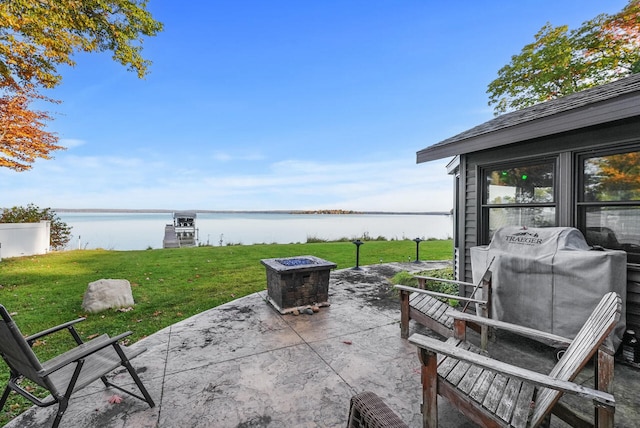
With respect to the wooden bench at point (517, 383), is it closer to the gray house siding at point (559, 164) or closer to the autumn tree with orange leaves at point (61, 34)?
the gray house siding at point (559, 164)

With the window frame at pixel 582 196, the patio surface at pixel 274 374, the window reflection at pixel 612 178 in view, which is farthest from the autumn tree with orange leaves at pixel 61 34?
the window reflection at pixel 612 178

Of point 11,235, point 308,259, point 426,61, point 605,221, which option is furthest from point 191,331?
point 426,61

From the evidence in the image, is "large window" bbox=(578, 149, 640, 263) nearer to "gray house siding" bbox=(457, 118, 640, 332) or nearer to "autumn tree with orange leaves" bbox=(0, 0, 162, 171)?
"gray house siding" bbox=(457, 118, 640, 332)

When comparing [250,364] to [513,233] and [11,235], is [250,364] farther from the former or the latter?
[11,235]

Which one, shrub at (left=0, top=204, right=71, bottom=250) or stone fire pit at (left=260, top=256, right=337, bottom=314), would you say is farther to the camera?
shrub at (left=0, top=204, right=71, bottom=250)

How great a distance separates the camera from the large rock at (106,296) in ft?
14.6

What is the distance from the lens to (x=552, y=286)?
2.93 meters

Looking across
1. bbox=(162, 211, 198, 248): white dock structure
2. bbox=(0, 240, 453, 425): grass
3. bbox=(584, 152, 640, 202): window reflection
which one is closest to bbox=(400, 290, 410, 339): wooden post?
bbox=(584, 152, 640, 202): window reflection

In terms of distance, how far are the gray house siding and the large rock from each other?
5.67m

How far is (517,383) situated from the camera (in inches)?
72.0

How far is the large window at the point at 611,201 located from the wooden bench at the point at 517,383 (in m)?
1.67

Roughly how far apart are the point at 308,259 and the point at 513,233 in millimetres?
3035

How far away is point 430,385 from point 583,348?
35.6 inches

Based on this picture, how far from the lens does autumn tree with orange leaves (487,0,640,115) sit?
1134cm
